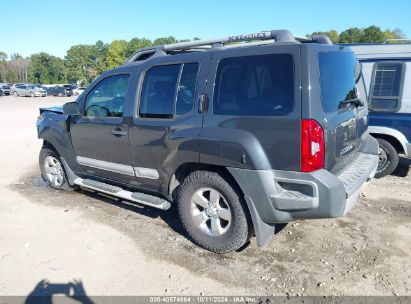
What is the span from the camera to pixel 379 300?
9.39 feet

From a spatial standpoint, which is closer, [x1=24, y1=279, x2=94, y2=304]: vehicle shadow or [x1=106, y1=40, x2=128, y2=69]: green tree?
[x1=24, y1=279, x2=94, y2=304]: vehicle shadow

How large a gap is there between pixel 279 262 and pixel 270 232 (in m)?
0.36

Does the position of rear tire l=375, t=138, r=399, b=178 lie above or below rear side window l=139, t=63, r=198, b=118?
below

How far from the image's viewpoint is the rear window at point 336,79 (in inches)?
121

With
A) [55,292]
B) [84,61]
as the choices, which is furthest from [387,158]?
[84,61]

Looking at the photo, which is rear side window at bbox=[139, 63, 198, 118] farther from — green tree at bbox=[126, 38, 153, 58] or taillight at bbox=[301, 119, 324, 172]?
green tree at bbox=[126, 38, 153, 58]

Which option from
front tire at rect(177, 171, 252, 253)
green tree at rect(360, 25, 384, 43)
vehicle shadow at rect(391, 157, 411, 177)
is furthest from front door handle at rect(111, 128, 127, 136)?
green tree at rect(360, 25, 384, 43)

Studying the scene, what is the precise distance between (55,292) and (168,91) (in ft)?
7.49

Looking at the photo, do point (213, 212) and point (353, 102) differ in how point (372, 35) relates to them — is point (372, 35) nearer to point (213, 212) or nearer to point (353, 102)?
point (353, 102)

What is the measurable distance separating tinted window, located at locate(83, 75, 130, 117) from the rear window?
7.75 feet

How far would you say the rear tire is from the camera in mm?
5887

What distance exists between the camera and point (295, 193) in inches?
119

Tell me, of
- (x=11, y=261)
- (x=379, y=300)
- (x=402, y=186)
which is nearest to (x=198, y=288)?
(x=379, y=300)

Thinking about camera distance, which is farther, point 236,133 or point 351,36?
point 351,36
